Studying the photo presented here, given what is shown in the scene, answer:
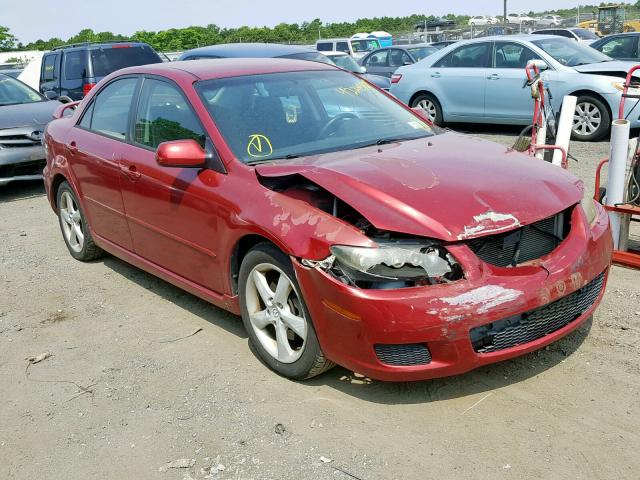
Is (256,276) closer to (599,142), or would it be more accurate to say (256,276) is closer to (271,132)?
(271,132)

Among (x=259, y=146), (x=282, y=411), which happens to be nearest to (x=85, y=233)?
(x=259, y=146)

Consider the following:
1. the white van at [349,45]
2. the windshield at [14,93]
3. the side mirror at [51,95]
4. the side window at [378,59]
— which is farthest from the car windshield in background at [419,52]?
the windshield at [14,93]

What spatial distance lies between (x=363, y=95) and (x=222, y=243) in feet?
5.34

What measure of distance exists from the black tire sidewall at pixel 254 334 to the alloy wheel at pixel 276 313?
0.03 meters

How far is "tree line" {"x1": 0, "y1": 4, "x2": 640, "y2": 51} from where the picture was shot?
5106 cm

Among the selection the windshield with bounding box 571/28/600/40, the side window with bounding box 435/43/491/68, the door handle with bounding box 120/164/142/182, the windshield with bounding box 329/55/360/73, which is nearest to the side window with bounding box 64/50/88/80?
the windshield with bounding box 329/55/360/73

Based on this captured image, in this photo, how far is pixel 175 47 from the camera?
50.2m

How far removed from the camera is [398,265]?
10.6ft

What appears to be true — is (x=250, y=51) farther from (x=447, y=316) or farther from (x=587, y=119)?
(x=447, y=316)

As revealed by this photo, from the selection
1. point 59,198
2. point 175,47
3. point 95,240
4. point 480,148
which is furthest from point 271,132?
point 175,47

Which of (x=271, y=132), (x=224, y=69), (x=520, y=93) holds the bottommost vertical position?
(x=520, y=93)

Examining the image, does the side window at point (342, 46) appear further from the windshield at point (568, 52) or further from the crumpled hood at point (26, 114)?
the crumpled hood at point (26, 114)

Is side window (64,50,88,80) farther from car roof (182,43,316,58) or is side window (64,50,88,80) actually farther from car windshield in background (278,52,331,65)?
car windshield in background (278,52,331,65)

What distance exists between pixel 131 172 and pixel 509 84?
7.88 meters
